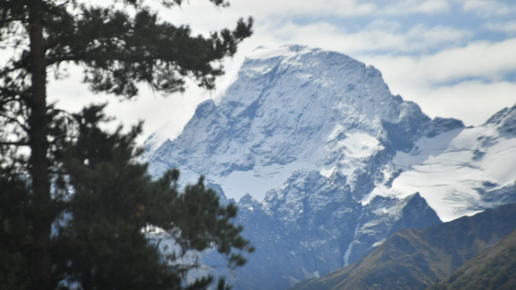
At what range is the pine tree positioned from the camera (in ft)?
46.9

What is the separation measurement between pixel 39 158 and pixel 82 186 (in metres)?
1.84

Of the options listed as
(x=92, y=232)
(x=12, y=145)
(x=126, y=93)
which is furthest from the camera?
(x=126, y=93)

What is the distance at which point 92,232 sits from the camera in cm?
1403

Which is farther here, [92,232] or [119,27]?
[119,27]

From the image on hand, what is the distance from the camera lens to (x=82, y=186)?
14602 millimetres

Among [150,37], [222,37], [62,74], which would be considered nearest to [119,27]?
[150,37]

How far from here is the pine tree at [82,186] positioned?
14.3 metres

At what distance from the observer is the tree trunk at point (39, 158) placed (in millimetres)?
14744

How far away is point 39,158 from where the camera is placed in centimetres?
1553

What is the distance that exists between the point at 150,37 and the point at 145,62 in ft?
3.08

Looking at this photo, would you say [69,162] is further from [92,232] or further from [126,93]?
[126,93]

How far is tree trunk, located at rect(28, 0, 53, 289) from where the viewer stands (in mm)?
14744

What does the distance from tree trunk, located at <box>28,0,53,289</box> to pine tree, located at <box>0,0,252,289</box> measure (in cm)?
3

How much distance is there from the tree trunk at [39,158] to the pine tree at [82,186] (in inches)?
1.0
